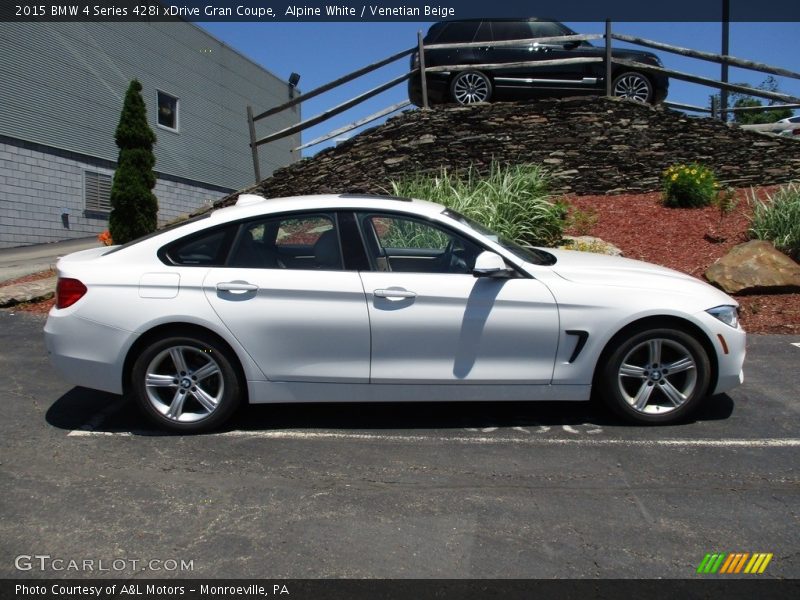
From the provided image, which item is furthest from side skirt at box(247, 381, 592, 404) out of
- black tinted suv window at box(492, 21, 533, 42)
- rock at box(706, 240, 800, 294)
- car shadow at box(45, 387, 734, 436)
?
black tinted suv window at box(492, 21, 533, 42)

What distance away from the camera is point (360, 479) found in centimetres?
412

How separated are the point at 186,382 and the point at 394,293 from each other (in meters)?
1.44

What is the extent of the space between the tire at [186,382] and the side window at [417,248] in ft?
3.91

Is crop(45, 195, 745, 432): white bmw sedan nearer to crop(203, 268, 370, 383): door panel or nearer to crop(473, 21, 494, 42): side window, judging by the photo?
crop(203, 268, 370, 383): door panel

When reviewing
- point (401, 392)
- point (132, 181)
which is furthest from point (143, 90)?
point (401, 392)

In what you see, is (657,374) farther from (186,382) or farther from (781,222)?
(781,222)

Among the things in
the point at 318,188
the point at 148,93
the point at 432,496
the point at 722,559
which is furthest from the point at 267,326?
the point at 148,93

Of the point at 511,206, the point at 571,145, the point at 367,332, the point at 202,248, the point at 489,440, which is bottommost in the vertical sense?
the point at 489,440

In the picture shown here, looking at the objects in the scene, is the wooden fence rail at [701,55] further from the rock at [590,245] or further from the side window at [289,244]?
the side window at [289,244]

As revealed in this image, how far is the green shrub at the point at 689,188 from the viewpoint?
11.6 meters

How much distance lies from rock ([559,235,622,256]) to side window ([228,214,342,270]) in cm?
536

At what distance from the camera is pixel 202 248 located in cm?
488

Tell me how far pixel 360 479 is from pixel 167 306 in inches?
65.0
